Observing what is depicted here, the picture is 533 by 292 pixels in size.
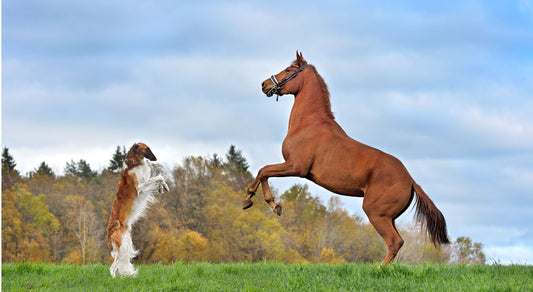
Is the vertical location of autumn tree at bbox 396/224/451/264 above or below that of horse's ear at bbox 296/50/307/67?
below

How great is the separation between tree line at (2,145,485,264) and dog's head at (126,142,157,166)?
78.1 ft

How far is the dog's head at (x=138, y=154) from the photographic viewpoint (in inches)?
355

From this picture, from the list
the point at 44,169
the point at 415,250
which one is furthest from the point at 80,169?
the point at 415,250

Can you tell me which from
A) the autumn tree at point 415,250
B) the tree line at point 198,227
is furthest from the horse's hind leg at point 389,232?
the autumn tree at point 415,250

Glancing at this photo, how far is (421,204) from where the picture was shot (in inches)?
352

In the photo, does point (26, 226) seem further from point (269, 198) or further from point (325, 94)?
point (325, 94)

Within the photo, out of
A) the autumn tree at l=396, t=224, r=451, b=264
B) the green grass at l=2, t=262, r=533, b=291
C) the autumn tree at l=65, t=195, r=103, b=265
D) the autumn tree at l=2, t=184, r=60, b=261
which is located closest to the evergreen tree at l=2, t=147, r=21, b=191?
the autumn tree at l=2, t=184, r=60, b=261

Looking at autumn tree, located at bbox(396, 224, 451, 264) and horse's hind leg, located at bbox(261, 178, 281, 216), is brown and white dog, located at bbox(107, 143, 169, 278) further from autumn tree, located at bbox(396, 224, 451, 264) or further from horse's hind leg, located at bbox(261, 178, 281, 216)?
autumn tree, located at bbox(396, 224, 451, 264)

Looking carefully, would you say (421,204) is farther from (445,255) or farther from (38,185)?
(38,185)

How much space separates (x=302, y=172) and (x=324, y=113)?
118 cm

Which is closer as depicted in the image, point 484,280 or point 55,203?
point 484,280

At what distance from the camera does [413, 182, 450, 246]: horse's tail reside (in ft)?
29.3

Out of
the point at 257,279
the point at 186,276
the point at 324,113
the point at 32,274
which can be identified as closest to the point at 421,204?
the point at 324,113

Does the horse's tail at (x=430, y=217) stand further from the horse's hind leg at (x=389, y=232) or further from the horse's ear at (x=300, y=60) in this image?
the horse's ear at (x=300, y=60)
